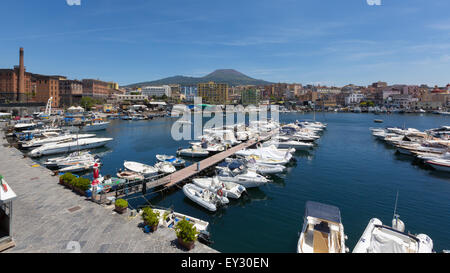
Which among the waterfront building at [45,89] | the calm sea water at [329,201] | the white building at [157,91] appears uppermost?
the white building at [157,91]

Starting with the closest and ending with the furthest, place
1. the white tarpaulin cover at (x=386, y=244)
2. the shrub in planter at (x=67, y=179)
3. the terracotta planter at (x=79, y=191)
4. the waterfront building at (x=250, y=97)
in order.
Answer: the white tarpaulin cover at (x=386, y=244) < the terracotta planter at (x=79, y=191) < the shrub in planter at (x=67, y=179) < the waterfront building at (x=250, y=97)

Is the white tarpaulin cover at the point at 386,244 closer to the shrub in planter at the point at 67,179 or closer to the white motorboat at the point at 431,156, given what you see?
the shrub in planter at the point at 67,179

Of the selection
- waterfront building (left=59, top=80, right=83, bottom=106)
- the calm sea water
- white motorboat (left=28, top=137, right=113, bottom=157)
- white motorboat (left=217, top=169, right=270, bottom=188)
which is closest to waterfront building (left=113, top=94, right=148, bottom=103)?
waterfront building (left=59, top=80, right=83, bottom=106)

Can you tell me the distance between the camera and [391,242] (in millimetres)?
10164

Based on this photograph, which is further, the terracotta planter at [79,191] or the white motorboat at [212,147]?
the white motorboat at [212,147]

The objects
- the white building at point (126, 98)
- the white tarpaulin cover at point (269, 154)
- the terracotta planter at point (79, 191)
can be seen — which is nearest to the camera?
the terracotta planter at point (79, 191)

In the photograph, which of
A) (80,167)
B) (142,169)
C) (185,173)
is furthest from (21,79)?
(185,173)

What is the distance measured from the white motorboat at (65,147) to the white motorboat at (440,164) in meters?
44.3

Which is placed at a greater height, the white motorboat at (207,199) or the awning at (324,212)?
the awning at (324,212)

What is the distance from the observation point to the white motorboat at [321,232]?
10.1 m

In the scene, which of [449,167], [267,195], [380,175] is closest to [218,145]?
[267,195]

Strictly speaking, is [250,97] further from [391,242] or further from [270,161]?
[391,242]

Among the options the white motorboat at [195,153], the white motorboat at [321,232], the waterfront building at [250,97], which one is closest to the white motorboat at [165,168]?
the white motorboat at [195,153]
